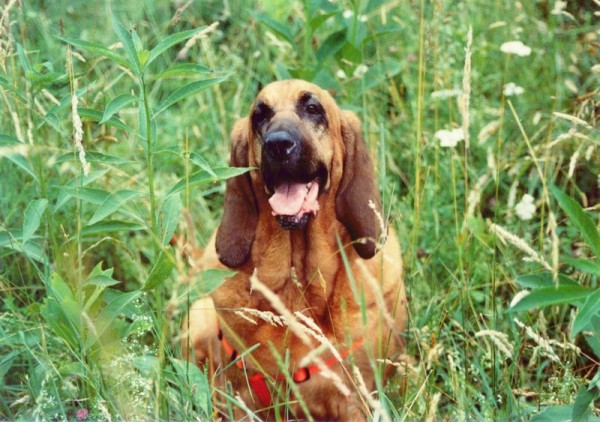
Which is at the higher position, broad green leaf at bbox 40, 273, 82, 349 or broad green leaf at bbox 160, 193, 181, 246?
broad green leaf at bbox 160, 193, 181, 246

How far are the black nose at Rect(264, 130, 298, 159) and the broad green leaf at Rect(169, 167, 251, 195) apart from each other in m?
0.64

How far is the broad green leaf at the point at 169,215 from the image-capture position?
2.56m

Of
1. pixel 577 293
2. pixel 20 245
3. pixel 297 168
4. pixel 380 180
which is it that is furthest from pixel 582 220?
pixel 380 180

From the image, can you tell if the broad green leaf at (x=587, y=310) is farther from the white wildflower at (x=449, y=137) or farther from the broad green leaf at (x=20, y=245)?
the white wildflower at (x=449, y=137)

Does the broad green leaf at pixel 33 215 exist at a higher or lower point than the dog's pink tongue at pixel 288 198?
higher

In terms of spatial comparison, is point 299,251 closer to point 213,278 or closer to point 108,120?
point 213,278

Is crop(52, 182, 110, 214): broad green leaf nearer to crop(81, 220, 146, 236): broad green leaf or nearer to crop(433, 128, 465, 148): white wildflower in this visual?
crop(81, 220, 146, 236): broad green leaf

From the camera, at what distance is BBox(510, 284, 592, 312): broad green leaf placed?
6.99 ft

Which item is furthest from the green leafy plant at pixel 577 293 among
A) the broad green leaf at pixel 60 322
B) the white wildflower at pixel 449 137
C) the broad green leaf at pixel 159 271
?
the white wildflower at pixel 449 137

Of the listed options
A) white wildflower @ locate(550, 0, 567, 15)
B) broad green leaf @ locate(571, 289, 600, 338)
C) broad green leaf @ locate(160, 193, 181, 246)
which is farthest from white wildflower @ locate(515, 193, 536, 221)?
broad green leaf @ locate(160, 193, 181, 246)

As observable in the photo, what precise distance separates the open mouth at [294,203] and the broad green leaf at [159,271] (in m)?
0.81

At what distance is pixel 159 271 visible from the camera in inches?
97.9

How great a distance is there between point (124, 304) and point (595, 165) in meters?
2.72

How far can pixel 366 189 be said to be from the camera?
3514mm
